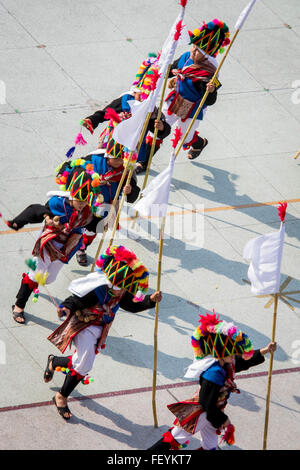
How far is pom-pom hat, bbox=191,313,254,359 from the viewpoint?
24.6 feet

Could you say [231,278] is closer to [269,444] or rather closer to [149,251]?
[149,251]

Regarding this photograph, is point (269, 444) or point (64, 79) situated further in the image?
point (64, 79)

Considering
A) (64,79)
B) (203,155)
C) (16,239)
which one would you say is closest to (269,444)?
(16,239)

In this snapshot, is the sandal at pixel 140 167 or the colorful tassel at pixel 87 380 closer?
the colorful tassel at pixel 87 380

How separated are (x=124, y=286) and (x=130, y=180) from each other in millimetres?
2026

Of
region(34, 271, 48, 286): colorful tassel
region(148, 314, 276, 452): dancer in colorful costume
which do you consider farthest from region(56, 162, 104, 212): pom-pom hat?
region(148, 314, 276, 452): dancer in colorful costume

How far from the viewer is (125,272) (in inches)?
305

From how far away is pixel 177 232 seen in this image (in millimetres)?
10688

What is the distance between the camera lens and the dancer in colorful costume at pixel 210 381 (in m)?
7.52

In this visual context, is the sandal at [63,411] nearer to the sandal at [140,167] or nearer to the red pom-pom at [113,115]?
the red pom-pom at [113,115]

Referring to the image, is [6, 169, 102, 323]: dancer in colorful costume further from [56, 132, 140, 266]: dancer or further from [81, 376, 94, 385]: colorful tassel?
[81, 376, 94, 385]: colorful tassel

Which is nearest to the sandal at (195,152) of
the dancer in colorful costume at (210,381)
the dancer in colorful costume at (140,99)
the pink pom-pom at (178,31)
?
the dancer in colorful costume at (140,99)

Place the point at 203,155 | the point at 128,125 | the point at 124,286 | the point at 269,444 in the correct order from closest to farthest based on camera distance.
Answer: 1. the point at 124,286
2. the point at 269,444
3. the point at 128,125
4. the point at 203,155

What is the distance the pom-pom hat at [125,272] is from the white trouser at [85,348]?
56 centimetres
